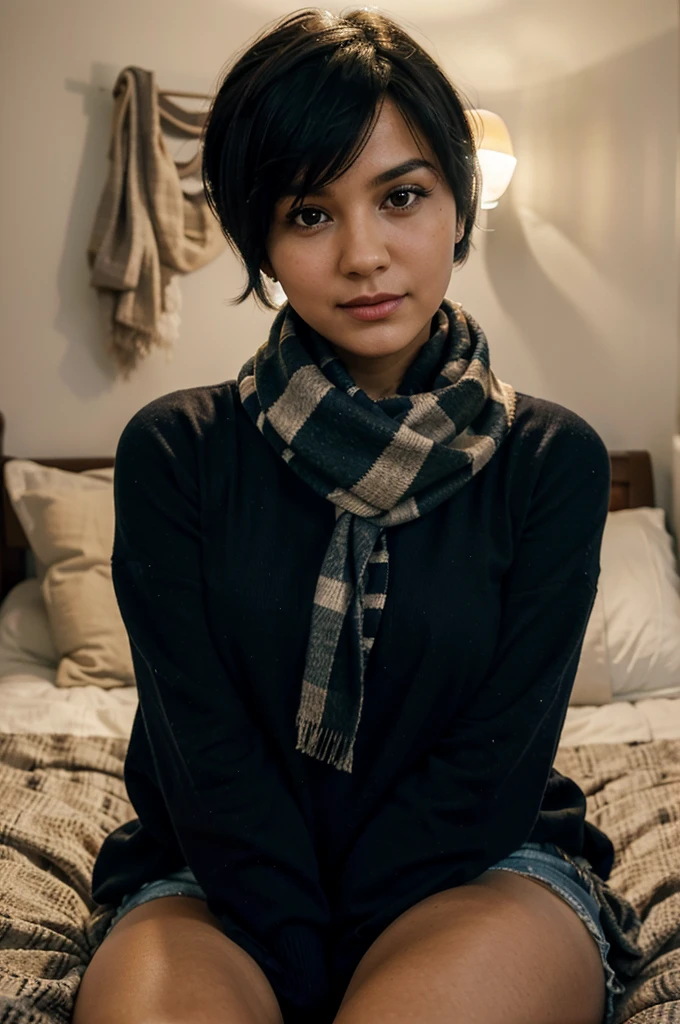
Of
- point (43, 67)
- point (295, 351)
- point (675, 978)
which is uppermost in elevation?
point (43, 67)

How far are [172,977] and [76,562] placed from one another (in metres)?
1.46

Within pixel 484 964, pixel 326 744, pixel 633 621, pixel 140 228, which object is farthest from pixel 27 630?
pixel 484 964

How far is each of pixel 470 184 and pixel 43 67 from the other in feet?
5.71

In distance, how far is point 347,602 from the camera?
1.04 meters

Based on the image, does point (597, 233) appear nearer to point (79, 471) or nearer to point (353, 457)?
point (79, 471)

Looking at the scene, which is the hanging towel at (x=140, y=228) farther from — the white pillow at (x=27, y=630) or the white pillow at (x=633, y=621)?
the white pillow at (x=633, y=621)

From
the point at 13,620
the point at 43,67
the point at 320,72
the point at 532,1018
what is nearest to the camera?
the point at 532,1018

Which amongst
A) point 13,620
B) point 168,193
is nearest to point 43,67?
point 168,193

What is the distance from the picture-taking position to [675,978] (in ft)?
3.21

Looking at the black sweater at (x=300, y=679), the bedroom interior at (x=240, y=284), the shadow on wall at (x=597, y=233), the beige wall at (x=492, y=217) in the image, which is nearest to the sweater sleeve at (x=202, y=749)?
the black sweater at (x=300, y=679)

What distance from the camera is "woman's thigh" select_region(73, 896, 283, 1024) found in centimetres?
84

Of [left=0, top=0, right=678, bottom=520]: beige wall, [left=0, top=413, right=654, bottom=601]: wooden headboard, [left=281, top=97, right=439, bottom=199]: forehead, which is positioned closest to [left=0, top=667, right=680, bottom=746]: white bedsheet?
[left=0, top=413, right=654, bottom=601]: wooden headboard

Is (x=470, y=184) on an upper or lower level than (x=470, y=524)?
upper

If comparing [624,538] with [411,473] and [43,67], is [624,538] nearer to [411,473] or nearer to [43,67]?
[411,473]
